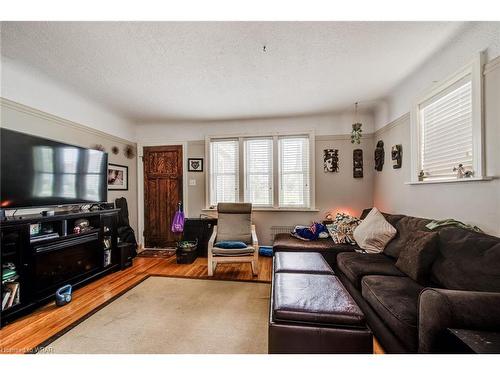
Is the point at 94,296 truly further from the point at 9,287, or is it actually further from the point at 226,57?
the point at 226,57

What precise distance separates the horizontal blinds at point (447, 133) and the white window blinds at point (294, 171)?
1738 mm

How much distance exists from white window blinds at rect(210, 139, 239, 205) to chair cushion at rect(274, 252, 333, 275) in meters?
1.92

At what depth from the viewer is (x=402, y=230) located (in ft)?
7.04

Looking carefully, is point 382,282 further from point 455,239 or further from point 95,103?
point 95,103

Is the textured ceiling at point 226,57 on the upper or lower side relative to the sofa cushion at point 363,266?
upper

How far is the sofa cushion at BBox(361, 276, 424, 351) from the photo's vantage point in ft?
3.75

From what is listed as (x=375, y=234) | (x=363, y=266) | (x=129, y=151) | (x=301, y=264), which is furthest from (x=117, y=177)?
(x=375, y=234)

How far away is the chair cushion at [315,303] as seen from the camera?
1.18 meters

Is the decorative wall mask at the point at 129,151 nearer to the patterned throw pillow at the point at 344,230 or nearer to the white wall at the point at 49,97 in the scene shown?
the white wall at the point at 49,97

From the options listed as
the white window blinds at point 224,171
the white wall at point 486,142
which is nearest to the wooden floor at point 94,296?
the white window blinds at point 224,171

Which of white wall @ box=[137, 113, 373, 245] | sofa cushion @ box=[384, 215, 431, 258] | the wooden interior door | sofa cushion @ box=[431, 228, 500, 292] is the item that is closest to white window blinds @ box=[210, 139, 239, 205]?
white wall @ box=[137, 113, 373, 245]

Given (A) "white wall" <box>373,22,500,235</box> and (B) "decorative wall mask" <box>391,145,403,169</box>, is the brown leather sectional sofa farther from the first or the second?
(B) "decorative wall mask" <box>391,145,403,169</box>

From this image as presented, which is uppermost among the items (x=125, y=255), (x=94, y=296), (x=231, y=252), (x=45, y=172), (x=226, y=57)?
(x=226, y=57)

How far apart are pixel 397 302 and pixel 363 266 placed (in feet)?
2.04
